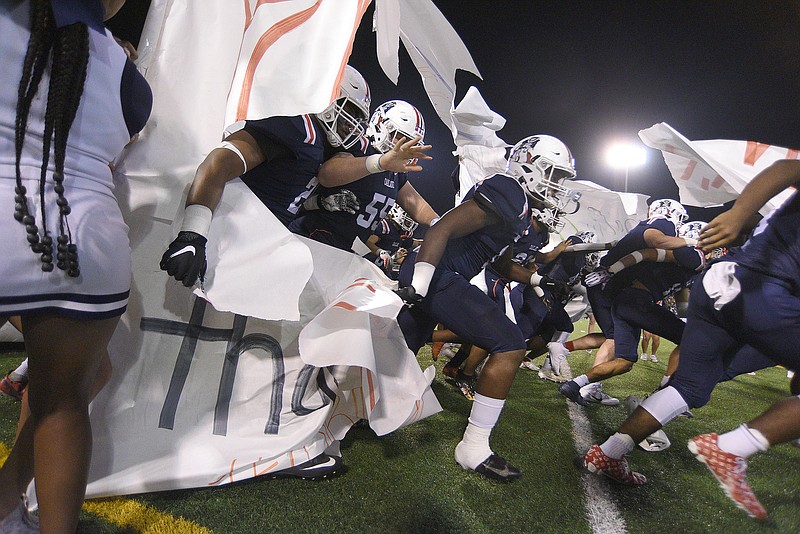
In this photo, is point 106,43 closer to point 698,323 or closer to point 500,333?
point 500,333

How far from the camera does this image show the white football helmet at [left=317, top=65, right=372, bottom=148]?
2.21 m

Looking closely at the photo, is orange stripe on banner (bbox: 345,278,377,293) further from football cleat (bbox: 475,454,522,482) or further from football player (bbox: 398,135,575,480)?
football cleat (bbox: 475,454,522,482)

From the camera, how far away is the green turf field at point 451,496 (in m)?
1.68

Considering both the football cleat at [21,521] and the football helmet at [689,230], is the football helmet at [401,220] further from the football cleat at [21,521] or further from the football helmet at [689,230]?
the football cleat at [21,521]

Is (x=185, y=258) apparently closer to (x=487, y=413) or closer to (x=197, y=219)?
(x=197, y=219)

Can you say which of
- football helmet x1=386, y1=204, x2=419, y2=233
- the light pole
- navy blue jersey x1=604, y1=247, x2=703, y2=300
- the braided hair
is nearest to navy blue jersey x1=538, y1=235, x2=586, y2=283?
navy blue jersey x1=604, y1=247, x2=703, y2=300

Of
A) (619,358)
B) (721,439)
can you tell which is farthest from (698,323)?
(619,358)

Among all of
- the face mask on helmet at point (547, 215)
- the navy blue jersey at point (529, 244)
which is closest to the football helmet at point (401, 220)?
the navy blue jersey at point (529, 244)

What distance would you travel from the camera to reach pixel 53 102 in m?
1.02

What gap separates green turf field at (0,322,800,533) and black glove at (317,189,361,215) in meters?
1.29

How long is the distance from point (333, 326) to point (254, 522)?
743 mm

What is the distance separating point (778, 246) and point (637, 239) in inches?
76.0

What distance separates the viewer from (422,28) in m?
2.22

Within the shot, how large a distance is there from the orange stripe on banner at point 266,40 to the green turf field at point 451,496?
4.76 feet
